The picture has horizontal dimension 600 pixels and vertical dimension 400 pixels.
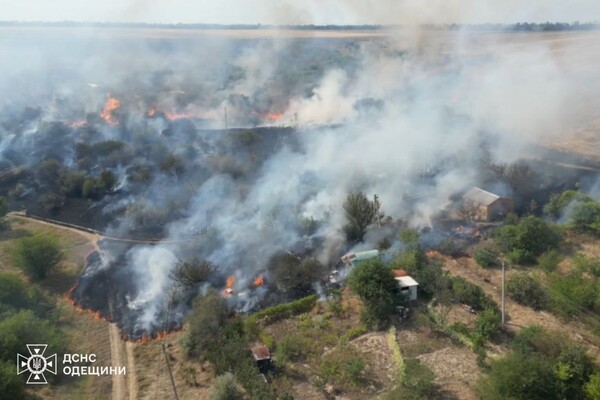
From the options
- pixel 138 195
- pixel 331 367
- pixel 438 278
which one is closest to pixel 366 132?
pixel 138 195

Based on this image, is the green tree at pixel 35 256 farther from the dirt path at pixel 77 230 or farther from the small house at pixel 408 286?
the small house at pixel 408 286

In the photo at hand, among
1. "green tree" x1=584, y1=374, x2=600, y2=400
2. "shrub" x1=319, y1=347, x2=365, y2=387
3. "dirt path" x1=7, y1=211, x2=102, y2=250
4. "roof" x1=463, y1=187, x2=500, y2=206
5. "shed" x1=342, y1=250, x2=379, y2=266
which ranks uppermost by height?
"dirt path" x1=7, y1=211, x2=102, y2=250

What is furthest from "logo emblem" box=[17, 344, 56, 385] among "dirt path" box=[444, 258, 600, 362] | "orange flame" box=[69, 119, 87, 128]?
"orange flame" box=[69, 119, 87, 128]

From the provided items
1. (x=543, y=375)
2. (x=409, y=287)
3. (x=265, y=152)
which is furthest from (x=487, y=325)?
(x=265, y=152)

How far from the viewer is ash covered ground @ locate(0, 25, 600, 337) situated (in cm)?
2116

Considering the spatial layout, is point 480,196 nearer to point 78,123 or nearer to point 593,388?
point 593,388

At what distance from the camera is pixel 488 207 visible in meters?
24.6

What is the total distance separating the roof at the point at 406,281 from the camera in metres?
17.1

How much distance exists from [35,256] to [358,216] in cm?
1433

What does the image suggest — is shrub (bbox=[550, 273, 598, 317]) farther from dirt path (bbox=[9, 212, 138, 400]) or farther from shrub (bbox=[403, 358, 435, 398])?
dirt path (bbox=[9, 212, 138, 400])

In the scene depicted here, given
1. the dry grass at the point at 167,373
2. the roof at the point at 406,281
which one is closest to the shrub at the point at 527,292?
the roof at the point at 406,281

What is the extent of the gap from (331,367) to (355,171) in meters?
16.7

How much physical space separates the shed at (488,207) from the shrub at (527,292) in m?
7.49

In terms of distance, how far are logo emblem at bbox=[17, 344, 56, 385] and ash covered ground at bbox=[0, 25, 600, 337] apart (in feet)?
9.87
